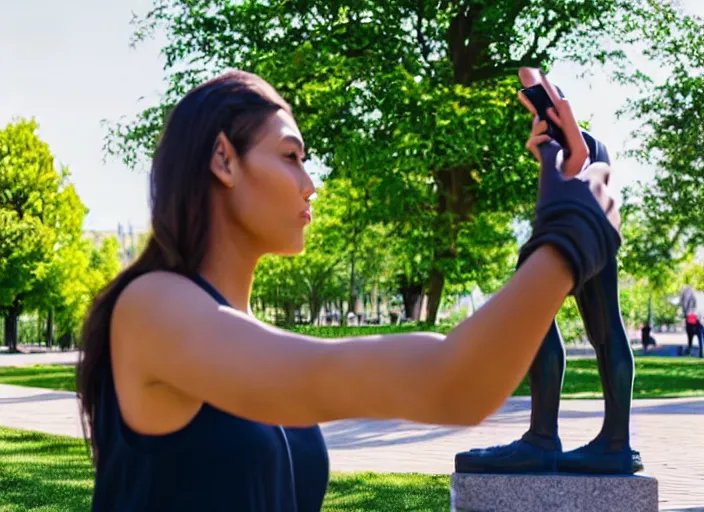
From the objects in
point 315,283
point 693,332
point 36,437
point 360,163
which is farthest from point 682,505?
point 315,283

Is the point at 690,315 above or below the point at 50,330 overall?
above

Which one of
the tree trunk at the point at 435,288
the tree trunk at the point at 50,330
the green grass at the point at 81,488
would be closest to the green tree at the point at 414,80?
the tree trunk at the point at 435,288

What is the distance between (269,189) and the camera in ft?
5.27

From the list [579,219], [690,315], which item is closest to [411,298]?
[690,315]

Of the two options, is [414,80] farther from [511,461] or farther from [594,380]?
[511,461]

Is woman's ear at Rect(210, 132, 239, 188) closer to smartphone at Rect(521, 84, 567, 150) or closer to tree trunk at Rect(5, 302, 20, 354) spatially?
smartphone at Rect(521, 84, 567, 150)

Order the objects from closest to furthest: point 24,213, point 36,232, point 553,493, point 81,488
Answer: point 553,493, point 81,488, point 36,232, point 24,213

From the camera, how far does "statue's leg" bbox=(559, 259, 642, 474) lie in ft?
20.6

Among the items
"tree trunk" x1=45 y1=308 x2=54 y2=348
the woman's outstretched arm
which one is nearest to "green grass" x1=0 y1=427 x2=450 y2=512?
the woman's outstretched arm

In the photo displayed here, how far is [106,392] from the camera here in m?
1.56

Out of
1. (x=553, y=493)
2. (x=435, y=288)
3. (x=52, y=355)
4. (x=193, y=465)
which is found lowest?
(x=52, y=355)

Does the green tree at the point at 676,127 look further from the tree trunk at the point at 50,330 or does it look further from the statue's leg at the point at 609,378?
the tree trunk at the point at 50,330

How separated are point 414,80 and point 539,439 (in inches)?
599

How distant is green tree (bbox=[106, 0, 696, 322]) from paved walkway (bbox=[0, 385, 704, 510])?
5055 millimetres
